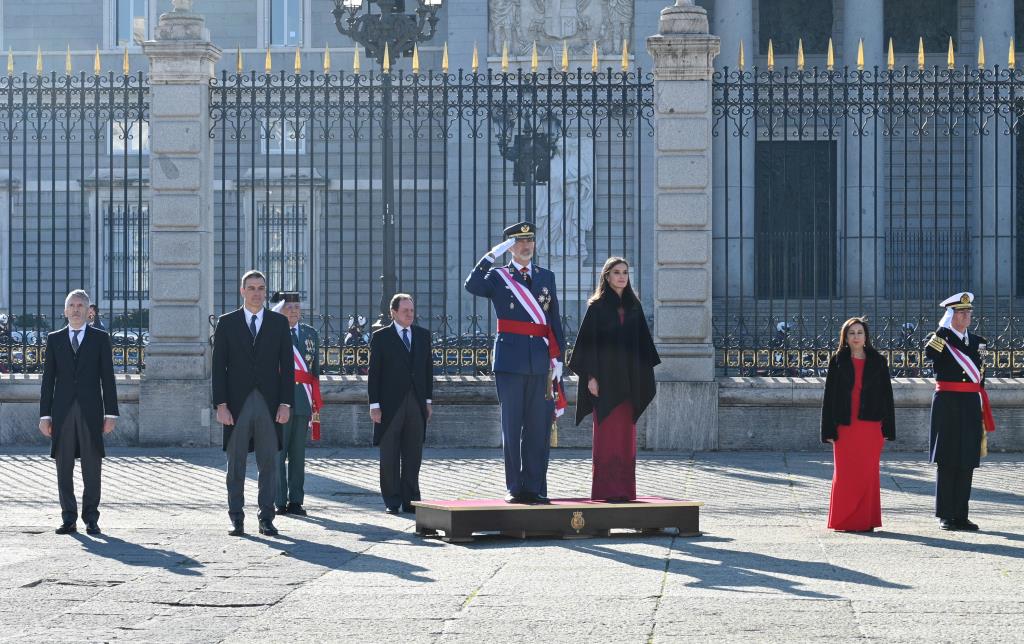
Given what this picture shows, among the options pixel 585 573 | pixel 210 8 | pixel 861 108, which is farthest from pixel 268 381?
pixel 210 8

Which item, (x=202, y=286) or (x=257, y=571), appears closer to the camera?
(x=257, y=571)

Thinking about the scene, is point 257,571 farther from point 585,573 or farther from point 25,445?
point 25,445

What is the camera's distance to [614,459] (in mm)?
10531

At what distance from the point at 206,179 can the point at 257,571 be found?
8.55 m

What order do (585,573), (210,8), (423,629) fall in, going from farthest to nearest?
(210,8) < (585,573) < (423,629)

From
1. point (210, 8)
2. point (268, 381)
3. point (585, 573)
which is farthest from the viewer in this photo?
point (210, 8)

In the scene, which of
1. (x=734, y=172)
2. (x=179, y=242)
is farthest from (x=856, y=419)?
(x=734, y=172)

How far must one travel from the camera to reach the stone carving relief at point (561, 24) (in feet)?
104

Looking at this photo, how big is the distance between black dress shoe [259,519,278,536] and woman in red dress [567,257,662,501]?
2.06 metres

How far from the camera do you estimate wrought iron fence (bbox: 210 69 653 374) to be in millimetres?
16047

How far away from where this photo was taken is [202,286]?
1628 centimetres

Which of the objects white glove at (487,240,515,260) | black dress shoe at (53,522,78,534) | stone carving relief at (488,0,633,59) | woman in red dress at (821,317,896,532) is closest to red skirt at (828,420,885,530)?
woman in red dress at (821,317,896,532)

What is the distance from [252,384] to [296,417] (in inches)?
52.8

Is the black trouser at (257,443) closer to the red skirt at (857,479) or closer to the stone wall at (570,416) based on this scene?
the red skirt at (857,479)
